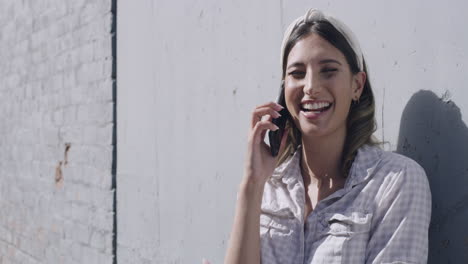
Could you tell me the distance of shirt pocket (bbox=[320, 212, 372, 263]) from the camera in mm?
1792

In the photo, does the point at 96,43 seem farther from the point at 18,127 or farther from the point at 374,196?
the point at 374,196

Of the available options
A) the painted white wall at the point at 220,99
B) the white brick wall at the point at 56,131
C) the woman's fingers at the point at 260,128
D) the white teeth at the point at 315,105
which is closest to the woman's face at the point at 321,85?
the white teeth at the point at 315,105

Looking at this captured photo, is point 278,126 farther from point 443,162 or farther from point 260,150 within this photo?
point 443,162

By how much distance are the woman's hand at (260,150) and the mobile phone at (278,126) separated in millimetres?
26

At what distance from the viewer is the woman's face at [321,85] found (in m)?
1.99

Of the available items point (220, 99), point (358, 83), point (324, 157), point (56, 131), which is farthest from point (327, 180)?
point (56, 131)

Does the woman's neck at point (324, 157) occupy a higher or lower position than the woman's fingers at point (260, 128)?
lower

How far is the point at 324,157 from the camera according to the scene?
212cm

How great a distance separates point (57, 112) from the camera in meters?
5.02

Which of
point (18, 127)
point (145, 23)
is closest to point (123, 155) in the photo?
point (145, 23)

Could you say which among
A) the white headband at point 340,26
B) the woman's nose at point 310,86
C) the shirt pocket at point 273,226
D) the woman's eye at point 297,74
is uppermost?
the white headband at point 340,26

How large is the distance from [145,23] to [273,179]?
1952 mm

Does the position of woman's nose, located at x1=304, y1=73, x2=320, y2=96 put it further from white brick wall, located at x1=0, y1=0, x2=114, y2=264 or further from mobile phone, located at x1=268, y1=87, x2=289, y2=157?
white brick wall, located at x1=0, y1=0, x2=114, y2=264

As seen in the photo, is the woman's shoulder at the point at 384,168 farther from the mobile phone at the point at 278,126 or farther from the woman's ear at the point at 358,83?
the mobile phone at the point at 278,126
